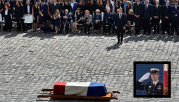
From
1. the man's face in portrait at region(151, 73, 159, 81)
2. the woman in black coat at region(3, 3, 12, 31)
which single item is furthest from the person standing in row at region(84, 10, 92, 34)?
the man's face in portrait at region(151, 73, 159, 81)

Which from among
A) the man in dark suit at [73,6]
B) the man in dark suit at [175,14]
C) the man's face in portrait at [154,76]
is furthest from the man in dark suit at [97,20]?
the man's face in portrait at [154,76]

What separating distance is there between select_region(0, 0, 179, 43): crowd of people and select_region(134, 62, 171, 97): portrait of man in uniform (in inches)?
644

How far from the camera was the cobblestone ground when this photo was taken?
20078 millimetres

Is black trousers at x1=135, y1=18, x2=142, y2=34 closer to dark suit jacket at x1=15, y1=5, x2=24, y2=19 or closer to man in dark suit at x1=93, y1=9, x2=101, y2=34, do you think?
man in dark suit at x1=93, y1=9, x2=101, y2=34

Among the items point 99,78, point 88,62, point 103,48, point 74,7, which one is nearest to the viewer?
point 99,78

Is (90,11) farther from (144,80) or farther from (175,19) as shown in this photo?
(144,80)

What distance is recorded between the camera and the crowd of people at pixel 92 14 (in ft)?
92.1

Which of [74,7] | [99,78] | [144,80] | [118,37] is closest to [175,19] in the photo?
[118,37]

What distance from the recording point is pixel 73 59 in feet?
78.1

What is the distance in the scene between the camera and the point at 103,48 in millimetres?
25375

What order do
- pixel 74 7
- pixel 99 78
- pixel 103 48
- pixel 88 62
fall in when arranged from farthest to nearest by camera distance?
pixel 74 7 → pixel 103 48 → pixel 88 62 → pixel 99 78

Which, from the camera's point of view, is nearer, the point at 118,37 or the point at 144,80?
the point at 144,80

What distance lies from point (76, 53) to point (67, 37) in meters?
3.02

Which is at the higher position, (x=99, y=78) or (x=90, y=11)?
(x=90, y=11)
